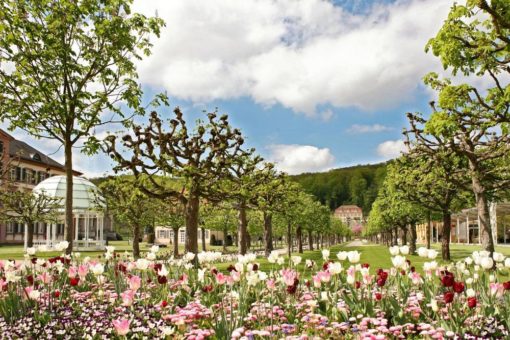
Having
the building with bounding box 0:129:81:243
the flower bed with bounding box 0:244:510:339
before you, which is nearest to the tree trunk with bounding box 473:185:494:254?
the flower bed with bounding box 0:244:510:339

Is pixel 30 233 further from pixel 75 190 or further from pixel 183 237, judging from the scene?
pixel 183 237

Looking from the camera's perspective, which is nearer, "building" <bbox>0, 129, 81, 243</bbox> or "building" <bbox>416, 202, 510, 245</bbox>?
"building" <bbox>416, 202, 510, 245</bbox>

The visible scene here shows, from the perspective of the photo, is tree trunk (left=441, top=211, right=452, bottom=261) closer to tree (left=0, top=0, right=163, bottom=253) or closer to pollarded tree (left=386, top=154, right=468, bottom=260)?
pollarded tree (left=386, top=154, right=468, bottom=260)

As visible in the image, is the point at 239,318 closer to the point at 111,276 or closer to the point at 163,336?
the point at 163,336

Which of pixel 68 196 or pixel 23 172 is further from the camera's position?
pixel 23 172

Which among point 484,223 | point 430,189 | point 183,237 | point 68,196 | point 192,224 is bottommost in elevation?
→ point 183,237

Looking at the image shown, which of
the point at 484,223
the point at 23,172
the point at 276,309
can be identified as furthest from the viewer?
the point at 23,172

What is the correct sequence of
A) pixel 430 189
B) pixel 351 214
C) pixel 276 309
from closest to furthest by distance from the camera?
pixel 276 309
pixel 430 189
pixel 351 214

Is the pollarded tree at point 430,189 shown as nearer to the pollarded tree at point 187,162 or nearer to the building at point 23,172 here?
the pollarded tree at point 187,162

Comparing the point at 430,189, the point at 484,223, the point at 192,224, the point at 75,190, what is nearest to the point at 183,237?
the point at 75,190

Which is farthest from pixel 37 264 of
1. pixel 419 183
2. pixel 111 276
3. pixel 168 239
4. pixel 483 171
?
pixel 168 239

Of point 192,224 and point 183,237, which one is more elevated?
point 192,224

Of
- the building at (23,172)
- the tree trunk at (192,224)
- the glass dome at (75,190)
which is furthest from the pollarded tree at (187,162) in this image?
the building at (23,172)

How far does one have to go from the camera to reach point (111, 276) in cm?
813
